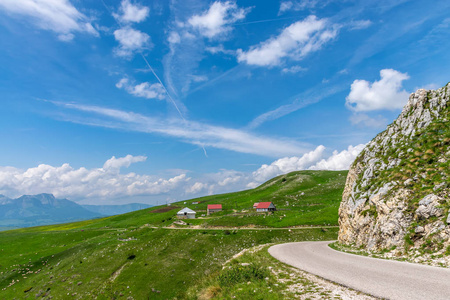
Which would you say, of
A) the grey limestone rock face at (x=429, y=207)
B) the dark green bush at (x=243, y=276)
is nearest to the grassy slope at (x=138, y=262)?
the dark green bush at (x=243, y=276)

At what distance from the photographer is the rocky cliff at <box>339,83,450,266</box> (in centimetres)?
2330

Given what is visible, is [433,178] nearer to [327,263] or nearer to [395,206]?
[395,206]

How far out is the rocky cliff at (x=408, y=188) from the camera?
76.4 ft

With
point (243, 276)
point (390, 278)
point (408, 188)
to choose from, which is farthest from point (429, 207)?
point (243, 276)

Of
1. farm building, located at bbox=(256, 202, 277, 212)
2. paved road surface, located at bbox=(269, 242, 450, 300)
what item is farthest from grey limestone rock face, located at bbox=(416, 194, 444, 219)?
farm building, located at bbox=(256, 202, 277, 212)

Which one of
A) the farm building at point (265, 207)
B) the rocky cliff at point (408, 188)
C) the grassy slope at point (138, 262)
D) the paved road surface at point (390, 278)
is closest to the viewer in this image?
the paved road surface at point (390, 278)

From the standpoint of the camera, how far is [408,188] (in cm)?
2881

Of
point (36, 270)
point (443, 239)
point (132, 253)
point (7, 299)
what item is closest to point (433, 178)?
point (443, 239)

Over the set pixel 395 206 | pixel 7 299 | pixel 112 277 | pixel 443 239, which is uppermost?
pixel 395 206

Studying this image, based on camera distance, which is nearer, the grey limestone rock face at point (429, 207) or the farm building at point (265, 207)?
the grey limestone rock face at point (429, 207)

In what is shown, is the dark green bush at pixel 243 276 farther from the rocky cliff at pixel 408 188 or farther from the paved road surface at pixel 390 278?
the rocky cliff at pixel 408 188

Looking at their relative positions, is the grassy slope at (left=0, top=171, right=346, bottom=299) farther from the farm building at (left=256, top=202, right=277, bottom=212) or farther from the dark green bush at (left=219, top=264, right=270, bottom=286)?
the farm building at (left=256, top=202, right=277, bottom=212)

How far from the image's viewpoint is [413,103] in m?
42.2

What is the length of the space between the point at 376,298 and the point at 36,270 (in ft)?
247
